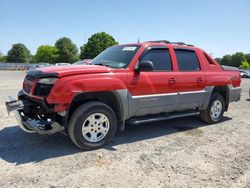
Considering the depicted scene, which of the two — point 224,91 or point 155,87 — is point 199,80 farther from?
point 155,87

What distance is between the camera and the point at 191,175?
3.79m

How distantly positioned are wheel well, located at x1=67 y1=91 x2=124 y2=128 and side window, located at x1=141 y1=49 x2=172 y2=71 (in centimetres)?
103

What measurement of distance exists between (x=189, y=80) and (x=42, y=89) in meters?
3.21

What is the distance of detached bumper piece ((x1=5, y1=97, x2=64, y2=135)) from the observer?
4328 mm

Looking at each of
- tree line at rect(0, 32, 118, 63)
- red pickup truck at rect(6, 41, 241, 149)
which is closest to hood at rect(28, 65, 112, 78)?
red pickup truck at rect(6, 41, 241, 149)

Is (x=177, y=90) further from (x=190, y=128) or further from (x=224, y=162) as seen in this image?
(x=224, y=162)

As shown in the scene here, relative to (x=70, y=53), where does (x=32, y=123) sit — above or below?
below

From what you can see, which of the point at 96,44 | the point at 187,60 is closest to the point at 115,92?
the point at 187,60

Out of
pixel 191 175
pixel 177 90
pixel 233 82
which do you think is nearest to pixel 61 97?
pixel 191 175

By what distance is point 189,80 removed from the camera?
19.9 ft

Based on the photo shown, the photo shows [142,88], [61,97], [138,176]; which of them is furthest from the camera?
[142,88]

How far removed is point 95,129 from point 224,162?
86.2 inches

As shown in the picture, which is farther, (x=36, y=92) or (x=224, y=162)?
(x=36, y=92)

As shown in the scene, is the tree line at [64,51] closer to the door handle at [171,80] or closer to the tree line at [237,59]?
the tree line at [237,59]
